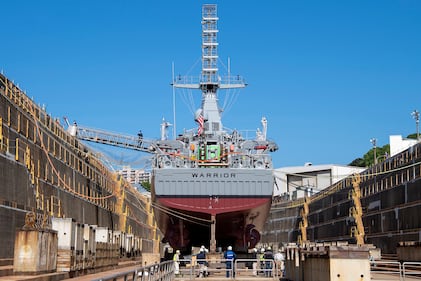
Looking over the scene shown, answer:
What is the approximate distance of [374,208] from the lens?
5175 centimetres

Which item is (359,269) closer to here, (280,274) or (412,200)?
(280,274)

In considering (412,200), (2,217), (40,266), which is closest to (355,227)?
(412,200)

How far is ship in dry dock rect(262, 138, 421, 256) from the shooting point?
133ft

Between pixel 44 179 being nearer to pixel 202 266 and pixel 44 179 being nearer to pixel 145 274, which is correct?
pixel 202 266

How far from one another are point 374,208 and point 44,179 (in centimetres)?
2850

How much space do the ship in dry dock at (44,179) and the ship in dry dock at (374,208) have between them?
16.7 metres

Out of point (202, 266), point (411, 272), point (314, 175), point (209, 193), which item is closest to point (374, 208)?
point (209, 193)

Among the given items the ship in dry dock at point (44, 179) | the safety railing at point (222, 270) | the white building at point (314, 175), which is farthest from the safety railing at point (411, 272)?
the white building at point (314, 175)

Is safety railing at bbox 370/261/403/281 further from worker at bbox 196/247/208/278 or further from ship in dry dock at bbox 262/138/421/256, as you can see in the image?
worker at bbox 196/247/208/278

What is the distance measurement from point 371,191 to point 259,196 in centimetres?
1786

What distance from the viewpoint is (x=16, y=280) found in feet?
53.3

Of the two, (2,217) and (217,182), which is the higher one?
(217,182)

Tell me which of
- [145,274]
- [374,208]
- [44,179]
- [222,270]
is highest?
[44,179]

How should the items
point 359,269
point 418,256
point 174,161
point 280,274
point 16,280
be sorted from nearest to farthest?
point 16,280, point 359,269, point 418,256, point 280,274, point 174,161
